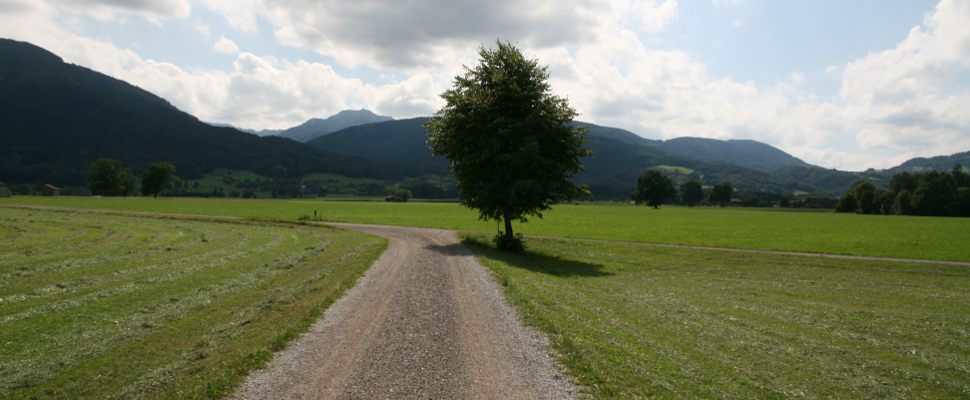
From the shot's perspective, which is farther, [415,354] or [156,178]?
[156,178]

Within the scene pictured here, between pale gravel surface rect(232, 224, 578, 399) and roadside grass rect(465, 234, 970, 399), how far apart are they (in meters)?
1.06

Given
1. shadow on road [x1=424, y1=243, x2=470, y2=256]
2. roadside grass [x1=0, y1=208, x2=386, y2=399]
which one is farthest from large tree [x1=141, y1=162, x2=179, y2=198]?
shadow on road [x1=424, y1=243, x2=470, y2=256]

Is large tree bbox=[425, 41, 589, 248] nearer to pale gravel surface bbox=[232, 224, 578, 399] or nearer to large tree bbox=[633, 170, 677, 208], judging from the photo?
pale gravel surface bbox=[232, 224, 578, 399]

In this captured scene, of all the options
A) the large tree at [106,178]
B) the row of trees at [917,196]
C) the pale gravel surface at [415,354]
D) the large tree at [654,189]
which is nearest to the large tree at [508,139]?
the pale gravel surface at [415,354]

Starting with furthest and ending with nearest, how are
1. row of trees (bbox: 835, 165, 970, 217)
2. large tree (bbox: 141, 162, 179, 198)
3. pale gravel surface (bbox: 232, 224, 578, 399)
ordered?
1. large tree (bbox: 141, 162, 179, 198)
2. row of trees (bbox: 835, 165, 970, 217)
3. pale gravel surface (bbox: 232, 224, 578, 399)

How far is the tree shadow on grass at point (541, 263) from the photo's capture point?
110 ft

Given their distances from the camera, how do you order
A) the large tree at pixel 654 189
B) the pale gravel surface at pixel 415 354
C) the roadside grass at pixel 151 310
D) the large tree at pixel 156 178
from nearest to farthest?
the pale gravel surface at pixel 415 354 → the roadside grass at pixel 151 310 → the large tree at pixel 156 178 → the large tree at pixel 654 189

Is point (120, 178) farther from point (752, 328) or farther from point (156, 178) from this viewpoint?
point (752, 328)

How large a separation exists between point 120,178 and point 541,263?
183422mm

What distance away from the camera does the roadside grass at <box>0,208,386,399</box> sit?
11.4 m

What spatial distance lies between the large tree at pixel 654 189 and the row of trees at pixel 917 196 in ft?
201

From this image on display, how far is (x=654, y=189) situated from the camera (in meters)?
176

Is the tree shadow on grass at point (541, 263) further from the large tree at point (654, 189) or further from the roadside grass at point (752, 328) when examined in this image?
the large tree at point (654, 189)

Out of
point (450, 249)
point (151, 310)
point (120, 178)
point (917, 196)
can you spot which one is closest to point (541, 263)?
point (450, 249)
